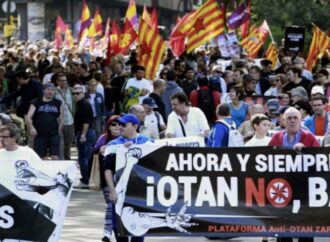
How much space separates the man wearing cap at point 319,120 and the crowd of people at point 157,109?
1cm

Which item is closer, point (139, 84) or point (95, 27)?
point (139, 84)

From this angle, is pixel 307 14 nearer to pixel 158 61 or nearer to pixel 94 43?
pixel 94 43

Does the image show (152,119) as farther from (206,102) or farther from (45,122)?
(206,102)

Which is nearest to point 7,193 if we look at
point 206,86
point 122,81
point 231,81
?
point 206,86

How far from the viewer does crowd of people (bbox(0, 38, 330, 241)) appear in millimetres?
13297

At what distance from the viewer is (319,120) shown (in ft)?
49.6

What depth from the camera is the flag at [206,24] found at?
91.1 ft

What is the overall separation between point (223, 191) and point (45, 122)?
7445 mm

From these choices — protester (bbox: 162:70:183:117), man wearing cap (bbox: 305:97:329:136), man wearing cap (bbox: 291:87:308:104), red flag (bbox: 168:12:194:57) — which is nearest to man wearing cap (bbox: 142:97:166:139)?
man wearing cap (bbox: 291:87:308:104)

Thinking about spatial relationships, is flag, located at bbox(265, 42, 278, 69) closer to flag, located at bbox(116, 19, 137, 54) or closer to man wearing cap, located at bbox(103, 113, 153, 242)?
flag, located at bbox(116, 19, 137, 54)

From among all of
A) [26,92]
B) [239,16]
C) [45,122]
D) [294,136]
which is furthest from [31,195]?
[239,16]

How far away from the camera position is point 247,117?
704 inches

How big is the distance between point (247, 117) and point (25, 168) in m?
6.57

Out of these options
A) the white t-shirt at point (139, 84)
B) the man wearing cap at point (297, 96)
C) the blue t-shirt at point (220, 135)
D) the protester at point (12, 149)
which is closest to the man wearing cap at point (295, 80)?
the white t-shirt at point (139, 84)
